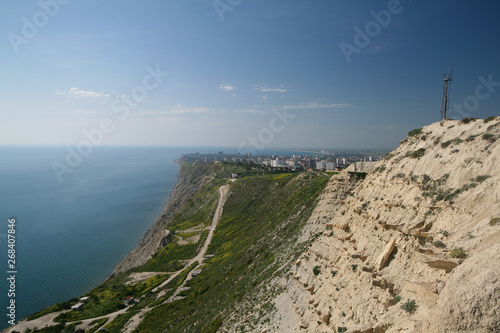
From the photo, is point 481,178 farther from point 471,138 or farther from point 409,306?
point 409,306

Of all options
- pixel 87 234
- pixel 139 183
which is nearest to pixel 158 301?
pixel 87 234

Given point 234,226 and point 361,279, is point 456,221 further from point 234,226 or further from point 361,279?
point 234,226

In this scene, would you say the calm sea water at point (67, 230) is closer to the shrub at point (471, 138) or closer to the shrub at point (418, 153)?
the shrub at point (418, 153)

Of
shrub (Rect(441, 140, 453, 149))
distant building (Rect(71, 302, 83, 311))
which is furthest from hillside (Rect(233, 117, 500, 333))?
distant building (Rect(71, 302, 83, 311))

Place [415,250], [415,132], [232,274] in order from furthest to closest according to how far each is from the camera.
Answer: [232,274]
[415,132]
[415,250]

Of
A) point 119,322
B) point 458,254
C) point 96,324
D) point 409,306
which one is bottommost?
point 96,324

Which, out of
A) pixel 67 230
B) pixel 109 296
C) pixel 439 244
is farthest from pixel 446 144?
pixel 67 230
